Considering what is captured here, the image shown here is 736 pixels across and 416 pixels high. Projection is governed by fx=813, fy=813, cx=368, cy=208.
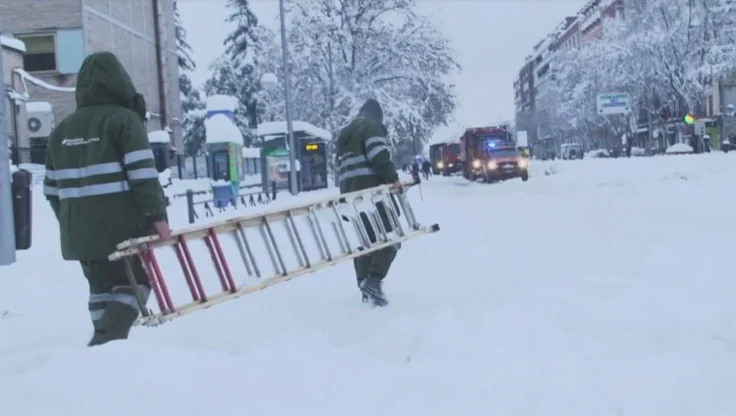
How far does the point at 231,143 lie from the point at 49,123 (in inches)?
388

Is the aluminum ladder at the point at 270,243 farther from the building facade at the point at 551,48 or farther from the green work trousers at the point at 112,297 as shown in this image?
the building facade at the point at 551,48

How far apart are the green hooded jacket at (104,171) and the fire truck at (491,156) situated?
34097 mm

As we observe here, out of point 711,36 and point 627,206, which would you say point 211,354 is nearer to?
point 627,206

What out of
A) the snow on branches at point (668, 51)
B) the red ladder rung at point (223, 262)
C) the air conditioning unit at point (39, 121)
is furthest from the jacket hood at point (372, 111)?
the snow on branches at point (668, 51)

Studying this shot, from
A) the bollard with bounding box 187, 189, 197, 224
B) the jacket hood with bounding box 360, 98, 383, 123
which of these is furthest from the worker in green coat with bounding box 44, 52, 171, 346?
the bollard with bounding box 187, 189, 197, 224

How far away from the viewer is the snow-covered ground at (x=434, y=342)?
418 centimetres

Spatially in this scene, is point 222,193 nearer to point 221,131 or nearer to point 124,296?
point 221,131

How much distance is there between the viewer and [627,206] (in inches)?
681

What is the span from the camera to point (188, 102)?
65375 mm

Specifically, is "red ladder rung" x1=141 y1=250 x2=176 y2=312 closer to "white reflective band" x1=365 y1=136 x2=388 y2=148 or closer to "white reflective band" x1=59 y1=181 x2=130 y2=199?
"white reflective band" x1=59 y1=181 x2=130 y2=199

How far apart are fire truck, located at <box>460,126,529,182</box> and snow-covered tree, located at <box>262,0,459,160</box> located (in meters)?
3.43

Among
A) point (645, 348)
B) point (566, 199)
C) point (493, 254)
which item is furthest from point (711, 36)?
point (645, 348)

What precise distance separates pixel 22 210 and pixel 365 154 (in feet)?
10.9

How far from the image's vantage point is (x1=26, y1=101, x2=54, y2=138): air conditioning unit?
3002cm
